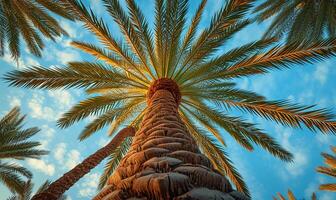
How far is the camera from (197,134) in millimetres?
9094

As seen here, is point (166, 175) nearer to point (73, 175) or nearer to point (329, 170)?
point (73, 175)

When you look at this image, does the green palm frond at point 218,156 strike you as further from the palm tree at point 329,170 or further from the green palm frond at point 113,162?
the palm tree at point 329,170

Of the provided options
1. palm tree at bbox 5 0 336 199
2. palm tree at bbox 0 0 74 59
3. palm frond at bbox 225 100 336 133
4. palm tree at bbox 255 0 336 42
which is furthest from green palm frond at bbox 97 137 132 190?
palm tree at bbox 255 0 336 42

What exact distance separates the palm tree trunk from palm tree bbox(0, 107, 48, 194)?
9.79 m

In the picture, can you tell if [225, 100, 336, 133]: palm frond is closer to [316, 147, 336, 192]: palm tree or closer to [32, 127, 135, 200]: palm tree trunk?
[32, 127, 135, 200]: palm tree trunk

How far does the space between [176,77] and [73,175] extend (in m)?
4.95

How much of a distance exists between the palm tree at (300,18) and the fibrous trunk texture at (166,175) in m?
9.36

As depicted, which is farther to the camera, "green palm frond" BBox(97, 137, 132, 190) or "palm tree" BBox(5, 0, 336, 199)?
"green palm frond" BBox(97, 137, 132, 190)

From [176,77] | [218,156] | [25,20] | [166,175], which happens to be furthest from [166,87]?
[25,20]

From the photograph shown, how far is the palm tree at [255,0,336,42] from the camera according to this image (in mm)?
11992

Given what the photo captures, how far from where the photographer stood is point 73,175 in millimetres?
4777

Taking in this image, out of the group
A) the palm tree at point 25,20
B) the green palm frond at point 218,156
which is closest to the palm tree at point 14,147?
the palm tree at point 25,20

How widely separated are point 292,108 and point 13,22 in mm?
11243

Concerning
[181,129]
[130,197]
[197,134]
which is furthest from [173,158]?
[197,134]
